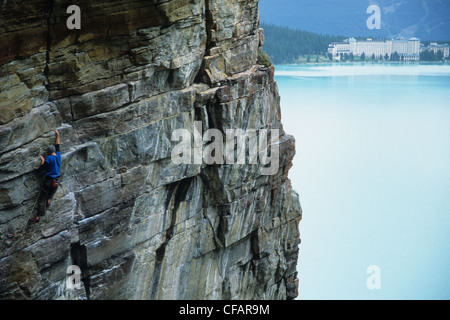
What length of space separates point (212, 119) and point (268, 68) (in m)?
3.34

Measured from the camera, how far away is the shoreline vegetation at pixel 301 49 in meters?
75.6

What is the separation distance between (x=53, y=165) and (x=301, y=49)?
231ft

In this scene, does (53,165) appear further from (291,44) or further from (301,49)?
(301,49)

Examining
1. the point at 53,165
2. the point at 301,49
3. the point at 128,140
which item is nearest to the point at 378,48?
the point at 301,49

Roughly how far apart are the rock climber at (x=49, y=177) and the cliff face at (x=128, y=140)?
17 centimetres

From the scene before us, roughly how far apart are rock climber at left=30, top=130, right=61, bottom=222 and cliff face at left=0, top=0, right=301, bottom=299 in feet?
0.54

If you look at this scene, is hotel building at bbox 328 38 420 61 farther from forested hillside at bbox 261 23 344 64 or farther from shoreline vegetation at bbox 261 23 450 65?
forested hillside at bbox 261 23 344 64

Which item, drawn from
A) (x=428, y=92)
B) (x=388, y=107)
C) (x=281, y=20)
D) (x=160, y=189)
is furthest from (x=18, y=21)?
(x=281, y=20)

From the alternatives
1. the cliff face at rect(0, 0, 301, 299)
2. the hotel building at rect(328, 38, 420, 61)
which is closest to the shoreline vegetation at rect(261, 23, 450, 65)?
the hotel building at rect(328, 38, 420, 61)

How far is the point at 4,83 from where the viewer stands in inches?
406

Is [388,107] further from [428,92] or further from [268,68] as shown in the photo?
[268,68]

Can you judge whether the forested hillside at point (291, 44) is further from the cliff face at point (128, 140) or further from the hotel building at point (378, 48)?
the cliff face at point (128, 140)

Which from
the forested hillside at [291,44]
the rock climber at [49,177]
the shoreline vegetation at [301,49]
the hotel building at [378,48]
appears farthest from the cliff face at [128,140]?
the shoreline vegetation at [301,49]

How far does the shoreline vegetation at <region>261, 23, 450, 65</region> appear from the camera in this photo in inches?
2977
